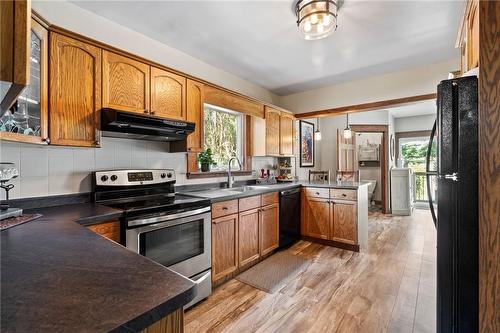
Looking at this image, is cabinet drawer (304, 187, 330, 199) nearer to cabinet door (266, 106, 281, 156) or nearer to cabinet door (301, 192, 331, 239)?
cabinet door (301, 192, 331, 239)

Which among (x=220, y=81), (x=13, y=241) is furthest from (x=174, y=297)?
(x=220, y=81)

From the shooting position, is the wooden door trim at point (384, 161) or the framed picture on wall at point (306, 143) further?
the wooden door trim at point (384, 161)

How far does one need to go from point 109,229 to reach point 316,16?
7.35ft

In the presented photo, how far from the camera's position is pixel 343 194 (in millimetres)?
3348

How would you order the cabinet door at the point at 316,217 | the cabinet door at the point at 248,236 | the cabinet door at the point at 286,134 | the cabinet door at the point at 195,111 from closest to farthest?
the cabinet door at the point at 195,111
the cabinet door at the point at 248,236
the cabinet door at the point at 316,217
the cabinet door at the point at 286,134

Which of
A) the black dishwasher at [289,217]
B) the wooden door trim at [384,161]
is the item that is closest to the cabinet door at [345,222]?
the black dishwasher at [289,217]

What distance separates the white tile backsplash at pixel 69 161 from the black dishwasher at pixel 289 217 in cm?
164

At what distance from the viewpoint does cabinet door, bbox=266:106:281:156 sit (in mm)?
3648

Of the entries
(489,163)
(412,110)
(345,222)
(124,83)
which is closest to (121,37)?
(124,83)

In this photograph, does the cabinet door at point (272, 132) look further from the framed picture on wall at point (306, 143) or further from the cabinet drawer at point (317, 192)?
the framed picture on wall at point (306, 143)

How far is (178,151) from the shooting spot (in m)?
2.55

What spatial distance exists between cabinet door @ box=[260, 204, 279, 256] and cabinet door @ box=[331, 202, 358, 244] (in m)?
0.87

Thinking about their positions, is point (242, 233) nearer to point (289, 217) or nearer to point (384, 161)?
point (289, 217)

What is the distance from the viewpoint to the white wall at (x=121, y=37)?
6.26 feet
